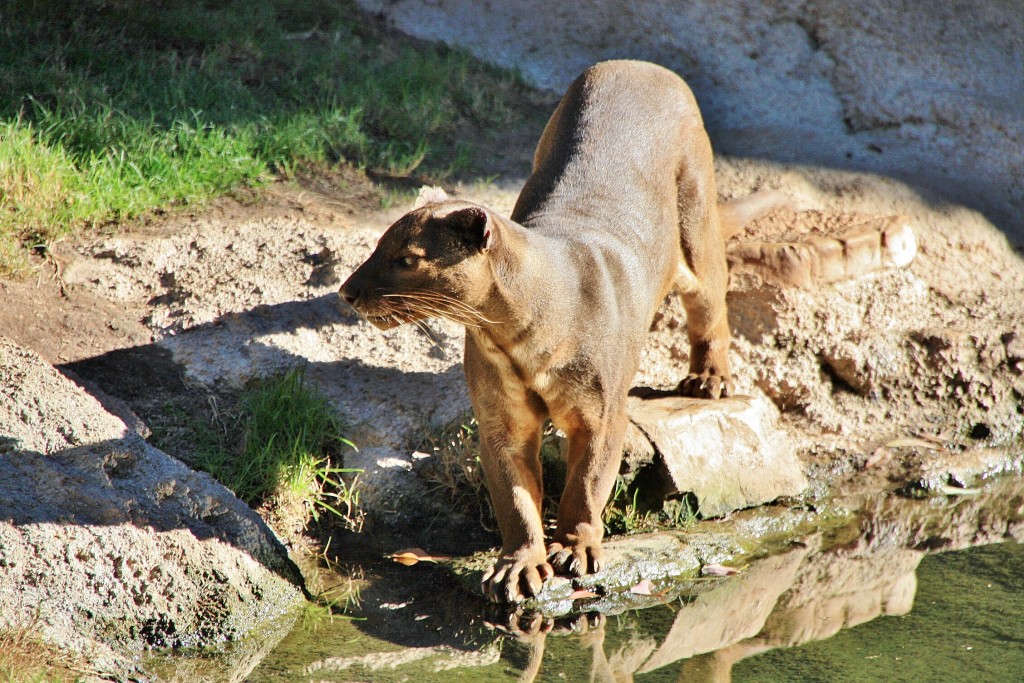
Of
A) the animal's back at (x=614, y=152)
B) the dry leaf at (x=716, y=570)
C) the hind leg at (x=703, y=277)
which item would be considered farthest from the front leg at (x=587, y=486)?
the hind leg at (x=703, y=277)

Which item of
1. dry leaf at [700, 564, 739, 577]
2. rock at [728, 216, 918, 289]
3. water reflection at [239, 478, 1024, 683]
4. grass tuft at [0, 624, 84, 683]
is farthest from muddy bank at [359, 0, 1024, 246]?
grass tuft at [0, 624, 84, 683]

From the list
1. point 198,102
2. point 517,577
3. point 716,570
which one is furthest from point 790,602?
point 198,102

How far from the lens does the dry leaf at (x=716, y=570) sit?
4.05 metres

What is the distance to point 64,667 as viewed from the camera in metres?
3.10

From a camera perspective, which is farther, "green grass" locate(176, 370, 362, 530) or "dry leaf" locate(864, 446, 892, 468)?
"dry leaf" locate(864, 446, 892, 468)

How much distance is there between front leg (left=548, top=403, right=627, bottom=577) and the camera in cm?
380

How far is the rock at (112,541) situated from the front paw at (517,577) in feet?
2.21

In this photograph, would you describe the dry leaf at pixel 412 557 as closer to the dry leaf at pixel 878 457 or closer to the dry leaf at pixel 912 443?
the dry leaf at pixel 878 457

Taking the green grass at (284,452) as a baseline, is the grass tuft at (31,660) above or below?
above

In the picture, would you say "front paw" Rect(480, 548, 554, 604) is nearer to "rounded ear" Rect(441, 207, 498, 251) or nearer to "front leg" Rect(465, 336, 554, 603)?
"front leg" Rect(465, 336, 554, 603)

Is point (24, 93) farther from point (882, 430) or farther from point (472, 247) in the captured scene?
point (882, 430)

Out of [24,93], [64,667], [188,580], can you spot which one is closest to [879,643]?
[188,580]

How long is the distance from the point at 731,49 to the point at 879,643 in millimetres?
5256

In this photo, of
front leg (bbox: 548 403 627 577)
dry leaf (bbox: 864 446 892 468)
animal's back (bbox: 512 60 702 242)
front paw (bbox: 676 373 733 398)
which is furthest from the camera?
dry leaf (bbox: 864 446 892 468)
